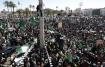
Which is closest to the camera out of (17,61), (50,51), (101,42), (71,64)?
(71,64)

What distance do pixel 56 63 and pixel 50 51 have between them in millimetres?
3090

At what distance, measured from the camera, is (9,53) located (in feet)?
46.3

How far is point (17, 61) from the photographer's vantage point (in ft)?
38.7

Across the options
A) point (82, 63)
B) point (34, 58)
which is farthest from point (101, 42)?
point (34, 58)

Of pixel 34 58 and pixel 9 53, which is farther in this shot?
pixel 9 53

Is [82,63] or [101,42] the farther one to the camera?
[101,42]

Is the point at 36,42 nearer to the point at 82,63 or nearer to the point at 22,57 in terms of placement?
the point at 22,57

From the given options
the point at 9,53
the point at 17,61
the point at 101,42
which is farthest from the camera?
the point at 101,42

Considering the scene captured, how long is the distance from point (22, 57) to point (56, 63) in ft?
7.95

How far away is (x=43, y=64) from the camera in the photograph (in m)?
11.1

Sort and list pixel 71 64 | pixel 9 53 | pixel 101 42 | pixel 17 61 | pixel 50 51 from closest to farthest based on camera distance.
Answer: pixel 71 64 < pixel 17 61 < pixel 9 53 < pixel 50 51 < pixel 101 42

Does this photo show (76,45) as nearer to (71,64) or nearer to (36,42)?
(36,42)

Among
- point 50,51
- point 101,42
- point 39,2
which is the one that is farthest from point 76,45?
point 39,2

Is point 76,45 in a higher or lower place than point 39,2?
lower
